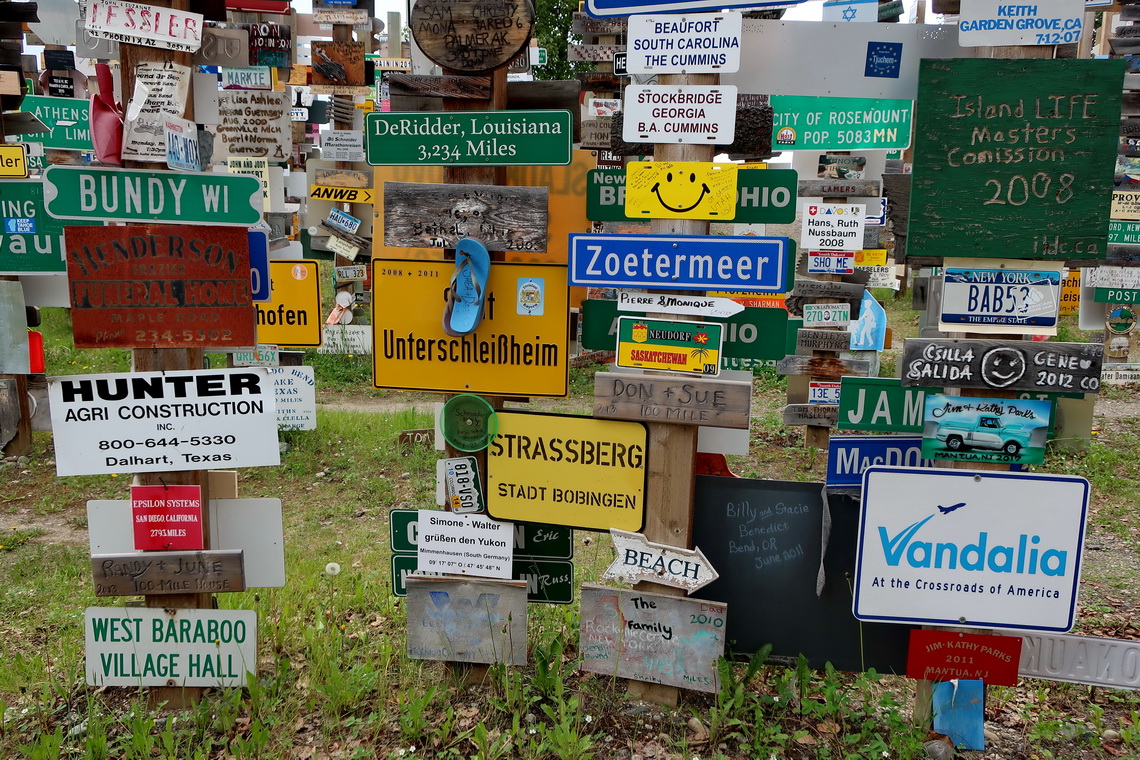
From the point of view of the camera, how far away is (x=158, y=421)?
3.75 meters

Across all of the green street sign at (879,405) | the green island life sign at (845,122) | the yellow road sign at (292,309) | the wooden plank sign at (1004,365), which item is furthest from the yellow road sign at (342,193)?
the wooden plank sign at (1004,365)

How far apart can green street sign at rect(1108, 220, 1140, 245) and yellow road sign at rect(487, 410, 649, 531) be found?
798 cm

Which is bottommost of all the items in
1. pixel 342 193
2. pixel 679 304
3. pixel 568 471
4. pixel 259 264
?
pixel 568 471

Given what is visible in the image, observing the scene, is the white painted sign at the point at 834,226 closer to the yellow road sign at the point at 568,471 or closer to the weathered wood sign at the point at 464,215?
the weathered wood sign at the point at 464,215

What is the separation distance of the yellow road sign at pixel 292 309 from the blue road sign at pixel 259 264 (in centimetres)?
303

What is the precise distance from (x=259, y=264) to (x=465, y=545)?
63.3 inches

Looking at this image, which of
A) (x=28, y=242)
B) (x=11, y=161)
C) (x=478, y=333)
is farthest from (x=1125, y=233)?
(x=11, y=161)

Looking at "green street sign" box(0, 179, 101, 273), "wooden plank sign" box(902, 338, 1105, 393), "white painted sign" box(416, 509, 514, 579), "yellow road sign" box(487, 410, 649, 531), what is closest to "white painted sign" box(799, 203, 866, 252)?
"wooden plank sign" box(902, 338, 1105, 393)

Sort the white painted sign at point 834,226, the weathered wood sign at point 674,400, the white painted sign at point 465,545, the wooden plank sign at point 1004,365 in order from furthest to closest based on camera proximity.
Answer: the white painted sign at point 834,226
the white painted sign at point 465,545
the weathered wood sign at point 674,400
the wooden plank sign at point 1004,365

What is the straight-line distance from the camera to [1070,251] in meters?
3.22

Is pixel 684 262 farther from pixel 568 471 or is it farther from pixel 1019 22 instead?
pixel 1019 22

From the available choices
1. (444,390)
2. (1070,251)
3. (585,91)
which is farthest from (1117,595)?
(585,91)

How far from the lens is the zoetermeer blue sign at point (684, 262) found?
3391 millimetres

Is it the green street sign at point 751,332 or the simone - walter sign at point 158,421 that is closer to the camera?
the green street sign at point 751,332
